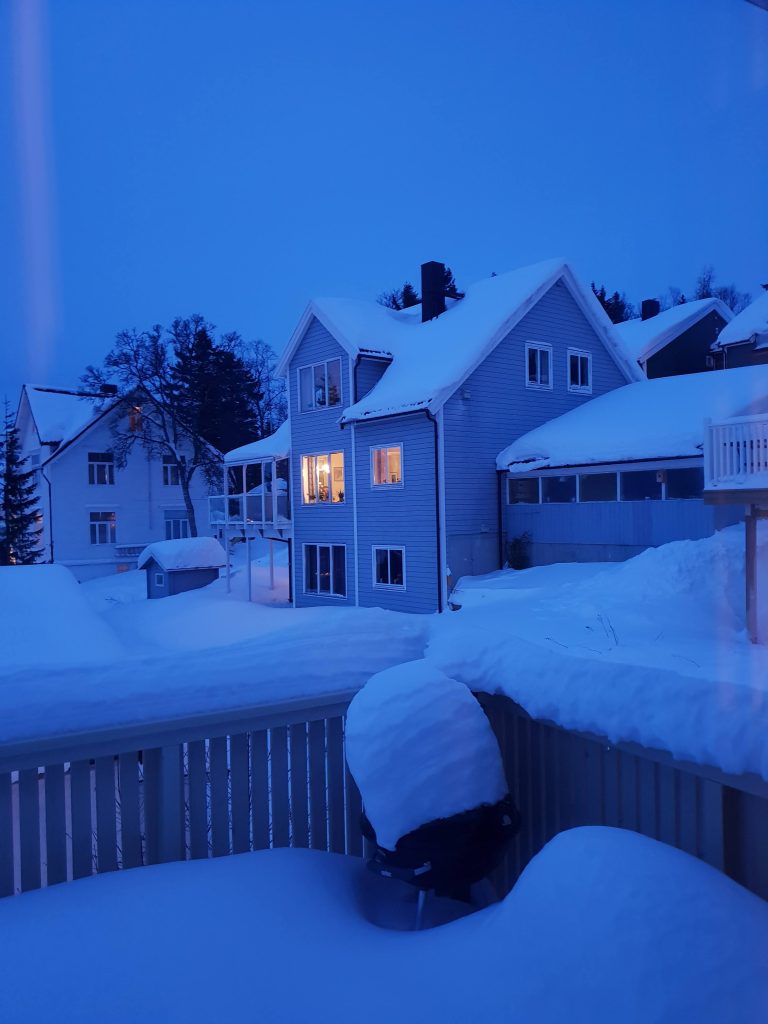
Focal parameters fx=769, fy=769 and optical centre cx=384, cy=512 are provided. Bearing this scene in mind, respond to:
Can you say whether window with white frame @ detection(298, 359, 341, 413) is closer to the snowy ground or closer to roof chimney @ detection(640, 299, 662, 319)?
roof chimney @ detection(640, 299, 662, 319)

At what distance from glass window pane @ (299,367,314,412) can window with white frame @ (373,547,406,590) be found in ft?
17.0

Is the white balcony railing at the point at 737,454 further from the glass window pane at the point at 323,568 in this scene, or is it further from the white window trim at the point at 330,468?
the glass window pane at the point at 323,568

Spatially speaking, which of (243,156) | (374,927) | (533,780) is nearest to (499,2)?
(533,780)

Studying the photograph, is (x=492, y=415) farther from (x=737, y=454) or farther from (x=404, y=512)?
(x=737, y=454)

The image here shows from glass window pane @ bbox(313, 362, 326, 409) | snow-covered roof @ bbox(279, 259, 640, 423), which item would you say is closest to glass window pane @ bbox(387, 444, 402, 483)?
snow-covered roof @ bbox(279, 259, 640, 423)

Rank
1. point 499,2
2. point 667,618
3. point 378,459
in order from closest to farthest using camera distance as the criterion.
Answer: point 499,2
point 667,618
point 378,459

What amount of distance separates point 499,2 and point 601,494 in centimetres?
1505

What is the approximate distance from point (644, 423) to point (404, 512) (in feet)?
20.2

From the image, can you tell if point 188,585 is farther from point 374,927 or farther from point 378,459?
point 374,927

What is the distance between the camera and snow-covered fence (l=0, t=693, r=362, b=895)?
9.22 feet

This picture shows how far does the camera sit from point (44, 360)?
17838cm

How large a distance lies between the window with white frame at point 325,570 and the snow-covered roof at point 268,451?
3.38 m

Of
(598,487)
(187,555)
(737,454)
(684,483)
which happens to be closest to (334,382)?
(598,487)

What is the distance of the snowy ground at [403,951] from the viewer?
5.98 ft
